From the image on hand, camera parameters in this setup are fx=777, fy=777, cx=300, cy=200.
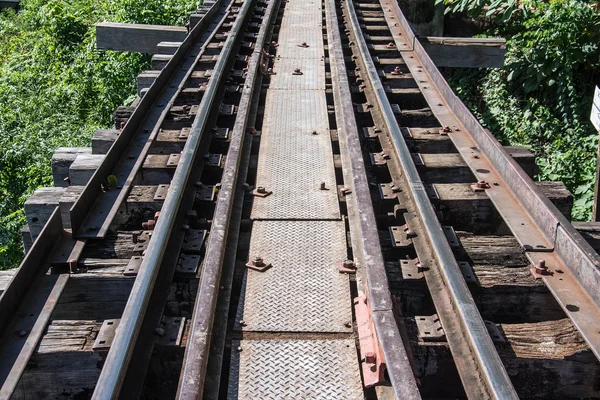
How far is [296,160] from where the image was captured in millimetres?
5574

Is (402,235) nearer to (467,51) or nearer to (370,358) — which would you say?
(370,358)

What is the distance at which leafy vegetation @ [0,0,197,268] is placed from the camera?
969 centimetres

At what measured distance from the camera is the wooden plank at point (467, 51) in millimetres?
9305

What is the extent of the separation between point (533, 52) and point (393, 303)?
7276mm

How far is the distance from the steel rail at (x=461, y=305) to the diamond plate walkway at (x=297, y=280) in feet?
1.52

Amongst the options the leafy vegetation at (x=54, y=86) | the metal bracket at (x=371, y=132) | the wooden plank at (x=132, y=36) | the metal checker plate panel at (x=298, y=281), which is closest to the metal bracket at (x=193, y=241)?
the metal checker plate panel at (x=298, y=281)

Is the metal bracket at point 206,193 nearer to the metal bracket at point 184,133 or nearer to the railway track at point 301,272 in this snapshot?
the railway track at point 301,272

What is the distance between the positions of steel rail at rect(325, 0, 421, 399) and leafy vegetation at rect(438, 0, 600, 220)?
11.2 ft

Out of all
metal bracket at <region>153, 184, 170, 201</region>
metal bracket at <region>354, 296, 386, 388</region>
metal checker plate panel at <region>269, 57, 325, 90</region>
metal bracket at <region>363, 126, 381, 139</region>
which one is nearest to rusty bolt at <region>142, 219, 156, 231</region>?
metal bracket at <region>153, 184, 170, 201</region>

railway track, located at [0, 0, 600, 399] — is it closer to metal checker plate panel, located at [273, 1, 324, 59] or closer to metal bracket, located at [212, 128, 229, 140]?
metal bracket, located at [212, 128, 229, 140]

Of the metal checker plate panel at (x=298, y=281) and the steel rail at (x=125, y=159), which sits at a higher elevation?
the steel rail at (x=125, y=159)

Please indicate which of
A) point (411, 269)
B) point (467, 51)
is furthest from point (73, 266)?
point (467, 51)

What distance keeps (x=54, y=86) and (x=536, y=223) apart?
994 centimetres

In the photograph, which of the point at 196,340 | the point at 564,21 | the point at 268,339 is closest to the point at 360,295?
the point at 268,339
